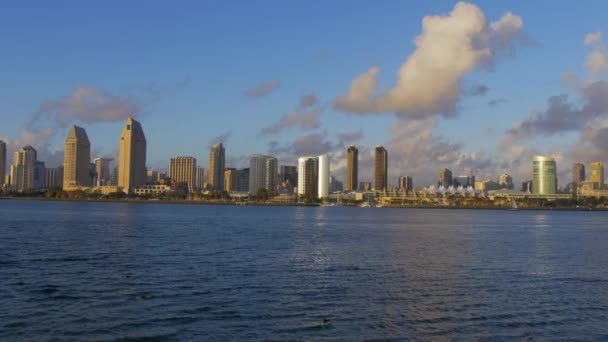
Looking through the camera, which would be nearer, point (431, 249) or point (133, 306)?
point (133, 306)

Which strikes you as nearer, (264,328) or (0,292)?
(264,328)

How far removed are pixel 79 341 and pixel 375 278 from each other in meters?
18.2

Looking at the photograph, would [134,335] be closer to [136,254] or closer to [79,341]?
[79,341]

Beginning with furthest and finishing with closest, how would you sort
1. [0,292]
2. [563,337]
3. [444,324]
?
1. [0,292]
2. [444,324]
3. [563,337]

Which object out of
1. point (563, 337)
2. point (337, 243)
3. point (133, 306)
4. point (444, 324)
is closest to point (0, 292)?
point (133, 306)

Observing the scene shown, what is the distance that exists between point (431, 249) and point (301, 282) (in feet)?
77.8

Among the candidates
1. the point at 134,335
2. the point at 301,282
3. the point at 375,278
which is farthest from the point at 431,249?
the point at 134,335

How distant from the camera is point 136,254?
43.2 metres

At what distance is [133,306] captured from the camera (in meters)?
24.4

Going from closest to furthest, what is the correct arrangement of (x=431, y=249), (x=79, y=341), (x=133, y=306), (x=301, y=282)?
(x=79, y=341)
(x=133, y=306)
(x=301, y=282)
(x=431, y=249)

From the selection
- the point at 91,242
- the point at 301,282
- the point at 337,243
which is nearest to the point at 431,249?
the point at 337,243

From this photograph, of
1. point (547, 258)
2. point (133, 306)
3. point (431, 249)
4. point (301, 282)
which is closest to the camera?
point (133, 306)

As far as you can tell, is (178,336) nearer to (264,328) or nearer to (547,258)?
(264,328)

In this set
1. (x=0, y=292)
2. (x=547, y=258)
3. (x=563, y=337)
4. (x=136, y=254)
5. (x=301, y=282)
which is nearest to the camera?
(x=563, y=337)
